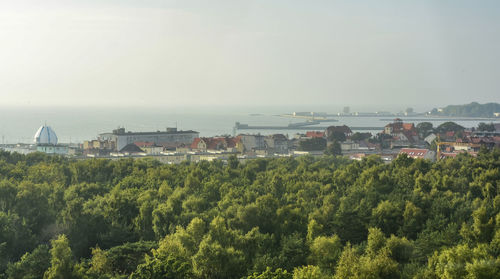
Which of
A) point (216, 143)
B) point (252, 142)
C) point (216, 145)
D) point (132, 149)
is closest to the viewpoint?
point (132, 149)

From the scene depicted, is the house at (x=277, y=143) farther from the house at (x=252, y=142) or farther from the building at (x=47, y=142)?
the building at (x=47, y=142)

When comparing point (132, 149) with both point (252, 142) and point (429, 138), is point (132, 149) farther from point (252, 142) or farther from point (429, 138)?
point (429, 138)

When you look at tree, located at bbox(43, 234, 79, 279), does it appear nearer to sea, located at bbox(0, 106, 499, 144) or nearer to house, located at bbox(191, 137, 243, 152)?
house, located at bbox(191, 137, 243, 152)

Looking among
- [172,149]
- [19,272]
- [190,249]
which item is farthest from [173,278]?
[172,149]

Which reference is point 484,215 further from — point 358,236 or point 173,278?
point 173,278

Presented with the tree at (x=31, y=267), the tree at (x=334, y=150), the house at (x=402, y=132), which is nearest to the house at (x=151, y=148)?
the tree at (x=334, y=150)

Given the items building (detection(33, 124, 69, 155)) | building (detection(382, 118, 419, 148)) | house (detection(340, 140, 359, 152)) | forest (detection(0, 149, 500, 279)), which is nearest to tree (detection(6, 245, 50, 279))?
forest (detection(0, 149, 500, 279))

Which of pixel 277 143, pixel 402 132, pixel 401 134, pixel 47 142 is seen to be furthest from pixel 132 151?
pixel 402 132
